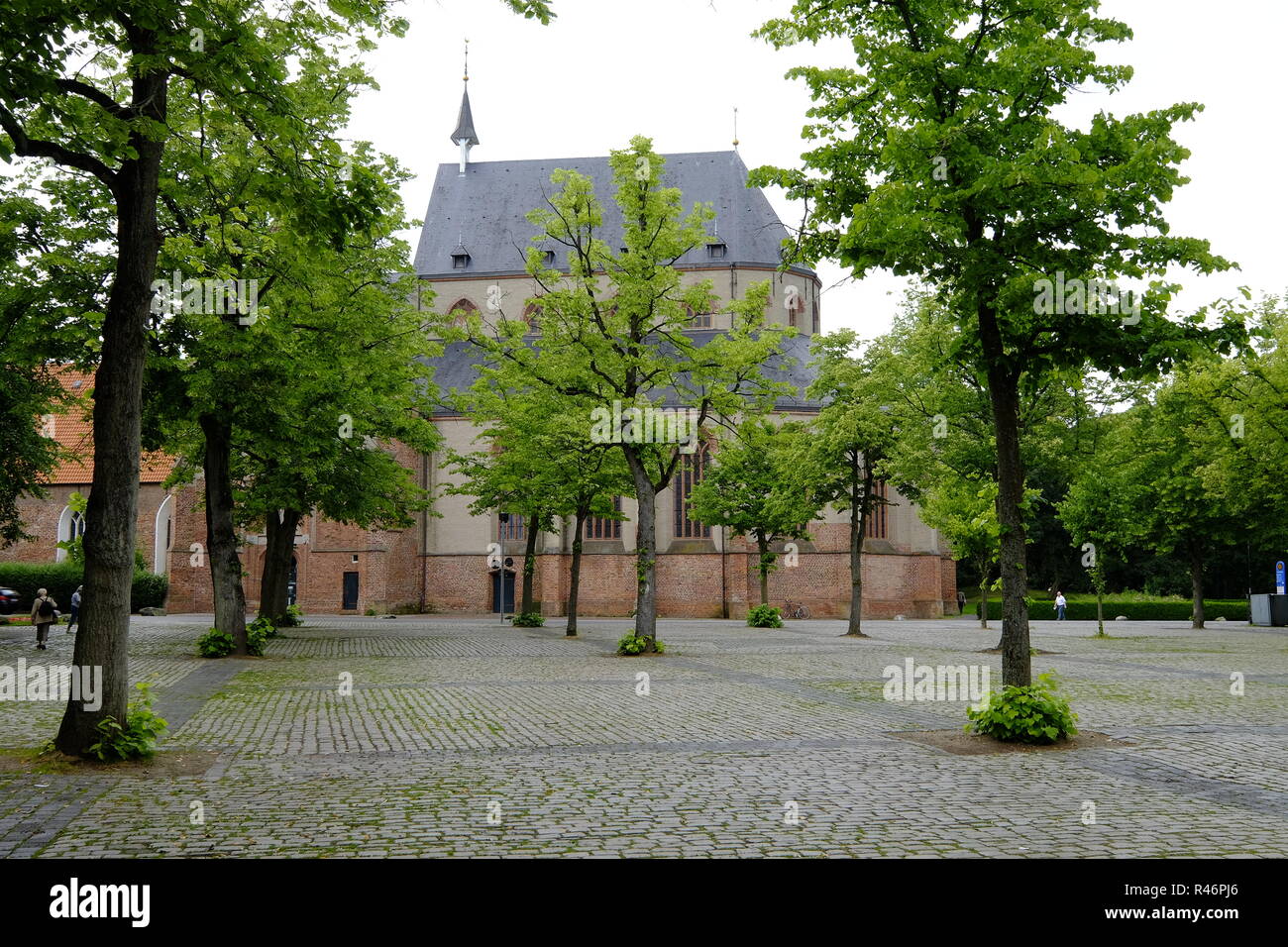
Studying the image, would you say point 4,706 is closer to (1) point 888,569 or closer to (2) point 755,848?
(2) point 755,848

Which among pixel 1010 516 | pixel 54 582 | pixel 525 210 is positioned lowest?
pixel 54 582

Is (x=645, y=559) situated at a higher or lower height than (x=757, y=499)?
lower

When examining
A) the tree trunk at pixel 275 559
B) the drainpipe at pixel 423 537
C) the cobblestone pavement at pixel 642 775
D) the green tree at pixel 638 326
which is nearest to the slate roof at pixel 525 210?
the drainpipe at pixel 423 537

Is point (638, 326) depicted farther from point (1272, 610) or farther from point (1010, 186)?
point (1272, 610)

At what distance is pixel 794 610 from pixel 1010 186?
124 ft

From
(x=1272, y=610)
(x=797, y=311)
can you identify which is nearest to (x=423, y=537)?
(x=797, y=311)

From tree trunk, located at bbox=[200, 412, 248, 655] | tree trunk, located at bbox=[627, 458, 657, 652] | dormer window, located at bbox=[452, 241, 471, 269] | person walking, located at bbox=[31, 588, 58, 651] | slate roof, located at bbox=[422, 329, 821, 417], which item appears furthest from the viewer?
dormer window, located at bbox=[452, 241, 471, 269]

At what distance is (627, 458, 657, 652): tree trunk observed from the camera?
71.0 feet

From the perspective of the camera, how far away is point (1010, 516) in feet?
35.5

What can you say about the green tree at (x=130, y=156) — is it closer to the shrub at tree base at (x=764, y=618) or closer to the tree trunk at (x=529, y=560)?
the tree trunk at (x=529, y=560)

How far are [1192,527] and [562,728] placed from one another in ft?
102

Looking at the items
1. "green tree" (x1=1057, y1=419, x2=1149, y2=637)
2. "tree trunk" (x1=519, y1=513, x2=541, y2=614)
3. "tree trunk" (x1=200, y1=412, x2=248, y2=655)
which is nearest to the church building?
"tree trunk" (x1=519, y1=513, x2=541, y2=614)

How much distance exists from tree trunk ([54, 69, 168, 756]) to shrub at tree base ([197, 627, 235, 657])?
1068cm

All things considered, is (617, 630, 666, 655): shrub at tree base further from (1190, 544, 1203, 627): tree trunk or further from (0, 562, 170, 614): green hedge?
(0, 562, 170, 614): green hedge
